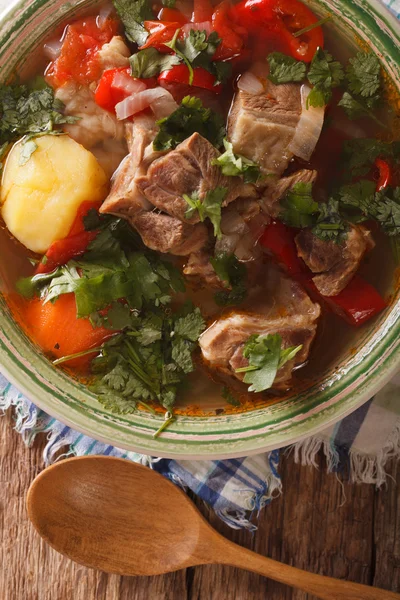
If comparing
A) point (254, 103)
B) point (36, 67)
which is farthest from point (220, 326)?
point (36, 67)

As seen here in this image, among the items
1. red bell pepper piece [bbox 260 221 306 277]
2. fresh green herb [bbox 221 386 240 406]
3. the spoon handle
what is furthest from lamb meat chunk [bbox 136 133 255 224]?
the spoon handle

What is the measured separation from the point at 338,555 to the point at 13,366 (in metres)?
1.72

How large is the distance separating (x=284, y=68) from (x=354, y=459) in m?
1.76

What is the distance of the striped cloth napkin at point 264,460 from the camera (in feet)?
10.3

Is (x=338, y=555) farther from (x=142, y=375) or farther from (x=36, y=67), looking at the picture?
(x=36, y=67)

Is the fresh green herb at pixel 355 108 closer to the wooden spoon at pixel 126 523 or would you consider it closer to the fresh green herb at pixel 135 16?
the fresh green herb at pixel 135 16

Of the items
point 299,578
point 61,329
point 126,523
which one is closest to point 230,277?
point 61,329

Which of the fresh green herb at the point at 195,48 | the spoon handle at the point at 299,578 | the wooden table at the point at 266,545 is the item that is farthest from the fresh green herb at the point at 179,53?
the spoon handle at the point at 299,578

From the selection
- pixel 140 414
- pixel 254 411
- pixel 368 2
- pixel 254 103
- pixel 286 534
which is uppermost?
pixel 368 2

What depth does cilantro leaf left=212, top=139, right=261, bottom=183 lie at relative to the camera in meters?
2.61

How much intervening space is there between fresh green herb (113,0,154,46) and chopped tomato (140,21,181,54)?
0.05 metres

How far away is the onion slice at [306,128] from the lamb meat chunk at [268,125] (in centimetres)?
2

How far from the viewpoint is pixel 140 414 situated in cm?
284

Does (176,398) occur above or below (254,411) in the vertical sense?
below
